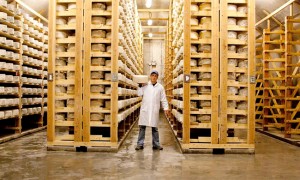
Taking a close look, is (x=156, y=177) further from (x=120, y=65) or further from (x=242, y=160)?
(x=120, y=65)

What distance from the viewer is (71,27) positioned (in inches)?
332

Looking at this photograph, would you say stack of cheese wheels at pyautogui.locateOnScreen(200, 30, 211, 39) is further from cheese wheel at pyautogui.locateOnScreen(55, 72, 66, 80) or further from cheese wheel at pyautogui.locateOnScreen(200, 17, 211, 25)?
cheese wheel at pyautogui.locateOnScreen(55, 72, 66, 80)

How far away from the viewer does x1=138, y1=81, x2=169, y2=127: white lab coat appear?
353 inches

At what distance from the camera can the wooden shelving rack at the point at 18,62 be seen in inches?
405

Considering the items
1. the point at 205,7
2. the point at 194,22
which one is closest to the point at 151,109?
the point at 194,22

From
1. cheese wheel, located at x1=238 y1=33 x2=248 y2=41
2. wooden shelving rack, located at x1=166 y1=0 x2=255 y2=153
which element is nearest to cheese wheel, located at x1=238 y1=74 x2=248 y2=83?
wooden shelving rack, located at x1=166 y1=0 x2=255 y2=153

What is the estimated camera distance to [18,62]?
1128 centimetres

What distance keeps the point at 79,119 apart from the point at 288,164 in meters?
4.58

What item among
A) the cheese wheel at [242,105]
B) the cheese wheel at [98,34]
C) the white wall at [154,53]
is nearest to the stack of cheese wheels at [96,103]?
the cheese wheel at [98,34]

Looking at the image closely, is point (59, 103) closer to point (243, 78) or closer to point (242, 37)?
point (243, 78)

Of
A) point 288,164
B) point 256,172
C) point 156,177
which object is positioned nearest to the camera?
point 156,177

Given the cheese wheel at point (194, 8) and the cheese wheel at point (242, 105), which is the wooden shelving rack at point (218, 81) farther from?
the cheese wheel at point (194, 8)

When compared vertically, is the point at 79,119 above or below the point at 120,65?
below

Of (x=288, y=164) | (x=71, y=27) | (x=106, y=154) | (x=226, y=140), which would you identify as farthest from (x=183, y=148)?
(x=71, y=27)
